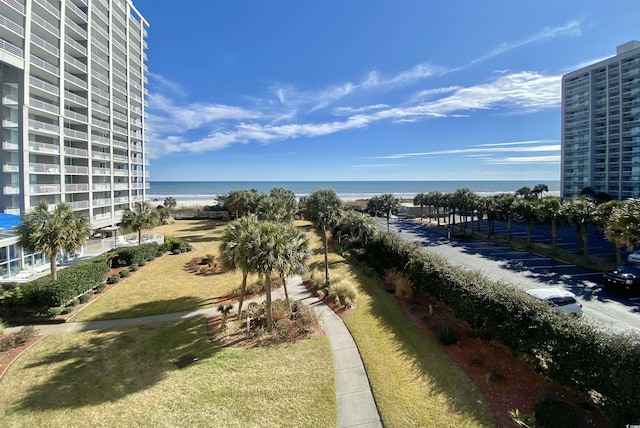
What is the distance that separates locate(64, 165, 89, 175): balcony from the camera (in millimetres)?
32706

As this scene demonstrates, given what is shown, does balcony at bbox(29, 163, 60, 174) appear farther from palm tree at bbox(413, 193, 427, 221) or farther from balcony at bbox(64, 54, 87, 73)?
palm tree at bbox(413, 193, 427, 221)

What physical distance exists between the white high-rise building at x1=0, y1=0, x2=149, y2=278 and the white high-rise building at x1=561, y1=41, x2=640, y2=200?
292 ft

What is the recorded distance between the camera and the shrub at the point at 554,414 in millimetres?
7336

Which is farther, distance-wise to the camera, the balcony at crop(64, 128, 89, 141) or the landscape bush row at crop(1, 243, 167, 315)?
the balcony at crop(64, 128, 89, 141)

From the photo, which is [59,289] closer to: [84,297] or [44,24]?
[84,297]

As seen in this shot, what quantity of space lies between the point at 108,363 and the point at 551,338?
51.4 ft

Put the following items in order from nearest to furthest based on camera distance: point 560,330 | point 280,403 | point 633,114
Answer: point 560,330 → point 280,403 → point 633,114

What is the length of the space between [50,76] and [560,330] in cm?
4468

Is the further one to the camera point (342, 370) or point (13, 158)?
point (13, 158)

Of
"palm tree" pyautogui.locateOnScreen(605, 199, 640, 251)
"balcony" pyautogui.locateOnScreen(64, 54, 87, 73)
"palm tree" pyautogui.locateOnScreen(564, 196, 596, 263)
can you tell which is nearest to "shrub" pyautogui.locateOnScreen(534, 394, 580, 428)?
"palm tree" pyautogui.locateOnScreen(605, 199, 640, 251)

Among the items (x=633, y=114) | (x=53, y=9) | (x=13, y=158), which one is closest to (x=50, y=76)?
(x=53, y=9)

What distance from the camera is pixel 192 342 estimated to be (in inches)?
522

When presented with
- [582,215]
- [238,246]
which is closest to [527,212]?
[582,215]

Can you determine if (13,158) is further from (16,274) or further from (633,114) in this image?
(633,114)
